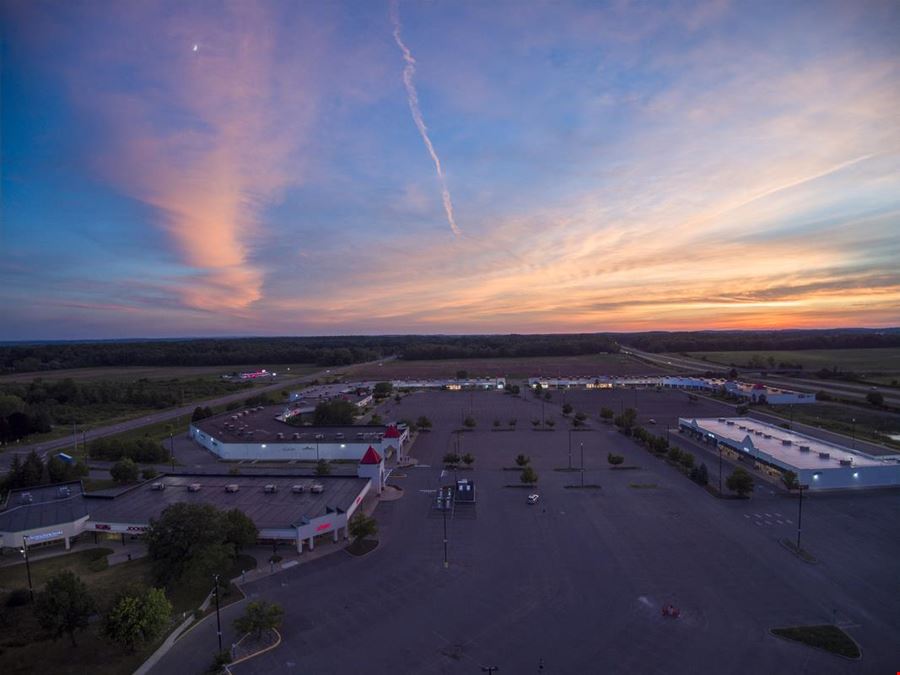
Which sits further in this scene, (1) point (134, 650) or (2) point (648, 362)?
(2) point (648, 362)

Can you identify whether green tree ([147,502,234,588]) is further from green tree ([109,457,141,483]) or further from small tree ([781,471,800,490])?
small tree ([781,471,800,490])

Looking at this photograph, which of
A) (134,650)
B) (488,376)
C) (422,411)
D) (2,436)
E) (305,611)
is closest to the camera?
(134,650)

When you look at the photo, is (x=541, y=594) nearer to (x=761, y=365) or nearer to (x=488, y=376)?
(x=488, y=376)

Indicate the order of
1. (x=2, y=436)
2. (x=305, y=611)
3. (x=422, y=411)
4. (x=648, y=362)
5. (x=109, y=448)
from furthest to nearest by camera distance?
(x=648, y=362) → (x=422, y=411) → (x=2, y=436) → (x=109, y=448) → (x=305, y=611)

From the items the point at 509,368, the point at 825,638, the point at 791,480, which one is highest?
the point at 509,368

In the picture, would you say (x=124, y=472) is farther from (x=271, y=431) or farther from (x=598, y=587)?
(x=598, y=587)

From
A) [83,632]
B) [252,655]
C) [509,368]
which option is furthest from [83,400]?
[509,368]

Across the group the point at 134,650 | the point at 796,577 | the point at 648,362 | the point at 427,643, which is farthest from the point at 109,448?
the point at 648,362
